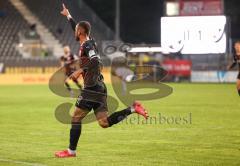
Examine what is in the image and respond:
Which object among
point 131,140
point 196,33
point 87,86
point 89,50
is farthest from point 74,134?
point 196,33

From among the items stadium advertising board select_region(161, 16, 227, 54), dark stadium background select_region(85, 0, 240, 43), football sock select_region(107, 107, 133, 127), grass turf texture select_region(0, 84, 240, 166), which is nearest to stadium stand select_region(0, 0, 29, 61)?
stadium advertising board select_region(161, 16, 227, 54)

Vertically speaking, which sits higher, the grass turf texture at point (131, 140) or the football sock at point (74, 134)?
the football sock at point (74, 134)

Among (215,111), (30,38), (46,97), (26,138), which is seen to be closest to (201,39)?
(30,38)

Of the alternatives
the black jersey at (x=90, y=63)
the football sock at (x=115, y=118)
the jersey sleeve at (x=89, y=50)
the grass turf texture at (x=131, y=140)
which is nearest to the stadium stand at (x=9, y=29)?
the grass turf texture at (x=131, y=140)

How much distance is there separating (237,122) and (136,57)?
27086mm

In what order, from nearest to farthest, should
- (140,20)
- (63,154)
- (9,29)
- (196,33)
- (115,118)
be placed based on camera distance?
(63,154) < (115,118) < (196,33) < (9,29) < (140,20)

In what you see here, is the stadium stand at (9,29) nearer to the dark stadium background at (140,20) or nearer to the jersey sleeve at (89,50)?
the dark stadium background at (140,20)

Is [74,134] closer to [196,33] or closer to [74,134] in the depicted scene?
[74,134]

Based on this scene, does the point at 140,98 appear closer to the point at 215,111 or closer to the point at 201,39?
the point at 215,111

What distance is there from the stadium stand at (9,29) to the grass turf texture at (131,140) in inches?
912

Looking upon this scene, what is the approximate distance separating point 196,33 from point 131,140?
27.1 meters

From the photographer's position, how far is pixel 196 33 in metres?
39.5

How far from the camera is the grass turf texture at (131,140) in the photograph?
10.5 m

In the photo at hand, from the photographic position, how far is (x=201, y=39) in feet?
130
